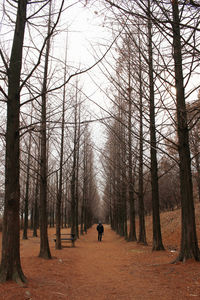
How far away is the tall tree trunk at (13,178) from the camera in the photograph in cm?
453

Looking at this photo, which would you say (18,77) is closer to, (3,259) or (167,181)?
(3,259)

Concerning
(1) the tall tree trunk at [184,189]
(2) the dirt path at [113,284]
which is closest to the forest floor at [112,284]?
(2) the dirt path at [113,284]

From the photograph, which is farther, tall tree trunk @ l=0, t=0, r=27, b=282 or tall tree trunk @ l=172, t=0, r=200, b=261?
tall tree trunk @ l=172, t=0, r=200, b=261

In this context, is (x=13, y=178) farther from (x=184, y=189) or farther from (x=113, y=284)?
(x=184, y=189)

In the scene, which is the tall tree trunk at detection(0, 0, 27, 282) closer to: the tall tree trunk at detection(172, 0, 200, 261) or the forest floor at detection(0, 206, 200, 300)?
the forest floor at detection(0, 206, 200, 300)

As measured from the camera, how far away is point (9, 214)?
459 cm

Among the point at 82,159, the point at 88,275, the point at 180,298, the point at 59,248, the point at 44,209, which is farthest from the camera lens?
the point at 82,159

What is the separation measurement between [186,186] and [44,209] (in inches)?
195

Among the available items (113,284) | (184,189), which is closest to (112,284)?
(113,284)

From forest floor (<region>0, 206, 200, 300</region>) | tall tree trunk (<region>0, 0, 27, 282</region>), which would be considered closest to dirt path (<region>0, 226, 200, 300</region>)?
forest floor (<region>0, 206, 200, 300</region>)

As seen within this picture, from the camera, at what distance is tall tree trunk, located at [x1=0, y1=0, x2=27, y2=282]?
14.9 feet

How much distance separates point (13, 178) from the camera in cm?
472

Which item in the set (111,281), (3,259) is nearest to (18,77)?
(3,259)

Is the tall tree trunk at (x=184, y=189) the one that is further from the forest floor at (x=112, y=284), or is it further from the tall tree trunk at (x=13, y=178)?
the tall tree trunk at (x=13, y=178)
